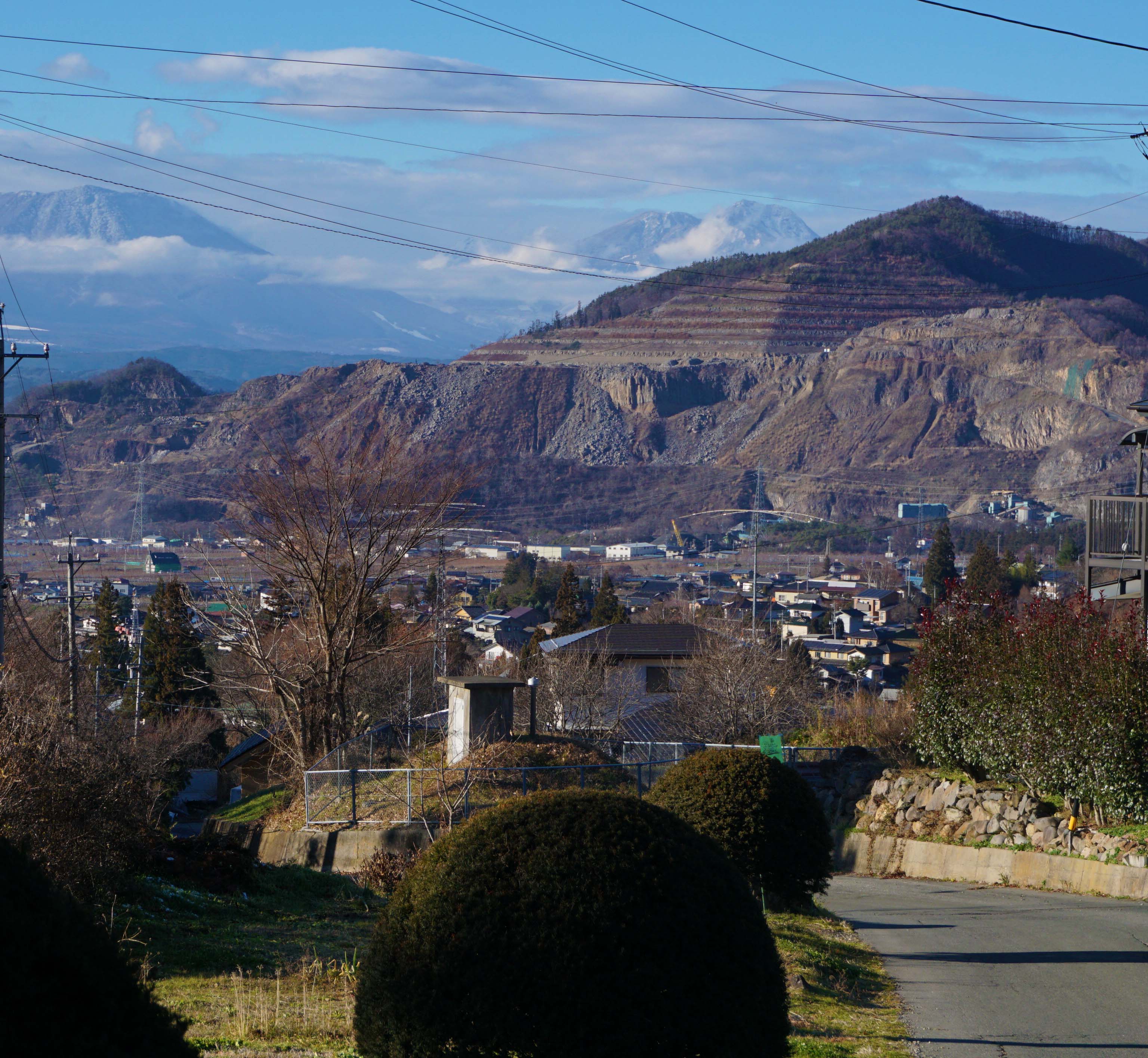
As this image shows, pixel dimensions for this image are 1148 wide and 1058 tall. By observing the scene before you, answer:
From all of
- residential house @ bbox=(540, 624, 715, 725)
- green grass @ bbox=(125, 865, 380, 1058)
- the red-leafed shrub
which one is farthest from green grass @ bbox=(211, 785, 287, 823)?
the red-leafed shrub

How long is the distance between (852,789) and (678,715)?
1235cm

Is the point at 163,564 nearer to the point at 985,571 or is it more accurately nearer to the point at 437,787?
the point at 985,571

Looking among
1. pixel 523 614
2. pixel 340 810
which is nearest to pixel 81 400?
pixel 523 614

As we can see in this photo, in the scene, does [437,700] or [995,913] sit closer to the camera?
[995,913]

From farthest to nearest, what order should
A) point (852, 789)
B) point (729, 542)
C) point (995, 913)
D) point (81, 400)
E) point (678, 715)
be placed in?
point (81, 400)
point (729, 542)
point (678, 715)
point (852, 789)
point (995, 913)

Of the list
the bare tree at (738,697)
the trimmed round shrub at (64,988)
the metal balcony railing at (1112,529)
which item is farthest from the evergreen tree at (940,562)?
the trimmed round shrub at (64,988)

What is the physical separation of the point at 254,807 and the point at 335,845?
12035 millimetres

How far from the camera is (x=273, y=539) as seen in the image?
25234mm

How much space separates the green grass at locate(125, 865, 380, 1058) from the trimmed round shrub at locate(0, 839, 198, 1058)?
1570 millimetres

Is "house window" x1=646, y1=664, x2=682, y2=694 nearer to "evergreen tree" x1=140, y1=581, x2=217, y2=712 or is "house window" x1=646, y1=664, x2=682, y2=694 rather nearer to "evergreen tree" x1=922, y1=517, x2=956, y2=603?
"evergreen tree" x1=140, y1=581, x2=217, y2=712

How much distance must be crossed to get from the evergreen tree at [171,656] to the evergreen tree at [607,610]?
61.1ft

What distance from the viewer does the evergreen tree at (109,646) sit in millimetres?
50125

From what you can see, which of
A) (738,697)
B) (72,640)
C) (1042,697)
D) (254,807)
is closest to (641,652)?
(738,697)

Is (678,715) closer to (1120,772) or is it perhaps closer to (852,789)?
(852,789)
